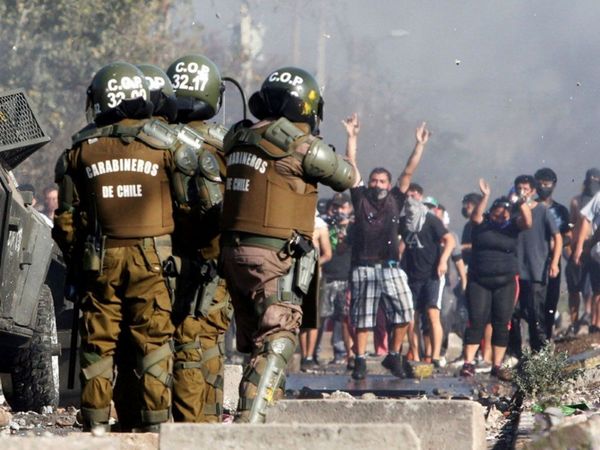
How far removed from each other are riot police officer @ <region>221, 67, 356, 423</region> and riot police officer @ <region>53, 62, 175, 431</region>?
13.1 inches

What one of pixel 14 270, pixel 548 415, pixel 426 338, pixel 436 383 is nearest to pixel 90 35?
pixel 426 338

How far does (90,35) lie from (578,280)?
8.26m

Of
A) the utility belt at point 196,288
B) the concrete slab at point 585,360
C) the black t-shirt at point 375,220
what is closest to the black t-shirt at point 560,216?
the black t-shirt at point 375,220

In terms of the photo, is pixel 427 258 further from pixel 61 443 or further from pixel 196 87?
pixel 61 443

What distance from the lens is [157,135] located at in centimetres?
838

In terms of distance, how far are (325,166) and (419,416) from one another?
140 centimetres

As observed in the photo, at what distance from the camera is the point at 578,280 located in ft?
63.5

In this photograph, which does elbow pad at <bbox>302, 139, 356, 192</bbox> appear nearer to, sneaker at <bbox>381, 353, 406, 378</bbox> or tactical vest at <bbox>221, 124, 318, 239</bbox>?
tactical vest at <bbox>221, 124, 318, 239</bbox>

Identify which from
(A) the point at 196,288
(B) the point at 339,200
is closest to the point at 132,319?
(A) the point at 196,288

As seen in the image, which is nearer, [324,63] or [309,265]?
[309,265]

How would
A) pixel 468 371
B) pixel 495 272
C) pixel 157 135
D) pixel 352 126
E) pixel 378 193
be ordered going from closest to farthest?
pixel 157 135, pixel 352 126, pixel 468 371, pixel 378 193, pixel 495 272

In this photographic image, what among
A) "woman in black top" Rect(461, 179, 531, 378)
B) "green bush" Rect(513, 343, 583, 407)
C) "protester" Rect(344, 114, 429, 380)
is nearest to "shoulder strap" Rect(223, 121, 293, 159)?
"green bush" Rect(513, 343, 583, 407)

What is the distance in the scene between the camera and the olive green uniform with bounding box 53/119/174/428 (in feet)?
27.1

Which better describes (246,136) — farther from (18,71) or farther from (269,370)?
(18,71)
